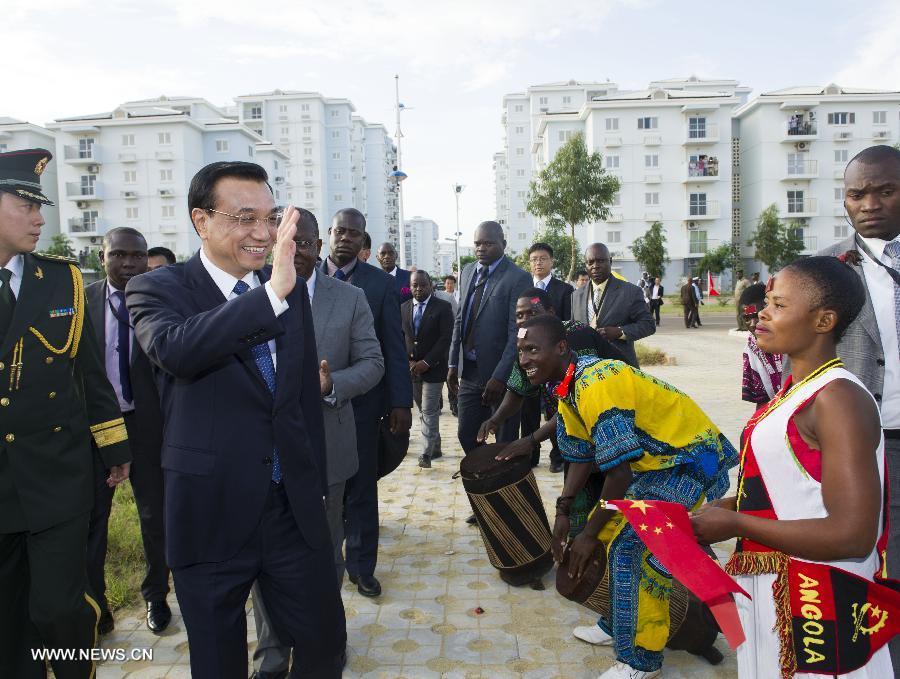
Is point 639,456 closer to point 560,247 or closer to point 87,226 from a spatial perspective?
point 560,247

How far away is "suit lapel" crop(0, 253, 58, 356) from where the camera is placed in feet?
8.58

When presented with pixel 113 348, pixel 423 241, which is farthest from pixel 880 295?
pixel 423 241

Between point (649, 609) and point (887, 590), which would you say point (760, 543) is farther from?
point (649, 609)

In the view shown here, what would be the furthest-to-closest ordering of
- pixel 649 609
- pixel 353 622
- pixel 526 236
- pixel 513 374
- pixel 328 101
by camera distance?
pixel 526 236 → pixel 328 101 → pixel 513 374 → pixel 353 622 → pixel 649 609

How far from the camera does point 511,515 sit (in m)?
4.16

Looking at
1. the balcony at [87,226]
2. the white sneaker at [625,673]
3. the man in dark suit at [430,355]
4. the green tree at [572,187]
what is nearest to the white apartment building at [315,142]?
the balcony at [87,226]

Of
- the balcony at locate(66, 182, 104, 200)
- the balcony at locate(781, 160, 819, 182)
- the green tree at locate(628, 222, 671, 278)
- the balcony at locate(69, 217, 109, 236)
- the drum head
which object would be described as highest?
the balcony at locate(66, 182, 104, 200)

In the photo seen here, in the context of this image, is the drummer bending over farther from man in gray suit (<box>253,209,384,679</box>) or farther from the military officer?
the military officer

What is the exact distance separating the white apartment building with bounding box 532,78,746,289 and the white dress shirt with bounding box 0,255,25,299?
55719 millimetres

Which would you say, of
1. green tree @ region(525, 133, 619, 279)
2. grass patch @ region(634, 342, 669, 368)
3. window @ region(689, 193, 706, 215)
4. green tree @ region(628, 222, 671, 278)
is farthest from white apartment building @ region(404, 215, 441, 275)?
grass patch @ region(634, 342, 669, 368)

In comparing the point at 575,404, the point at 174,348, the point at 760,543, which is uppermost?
the point at 174,348

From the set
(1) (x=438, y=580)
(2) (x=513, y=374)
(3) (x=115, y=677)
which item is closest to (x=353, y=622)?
(1) (x=438, y=580)

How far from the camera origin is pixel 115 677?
3283 millimetres

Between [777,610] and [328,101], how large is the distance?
9812cm
